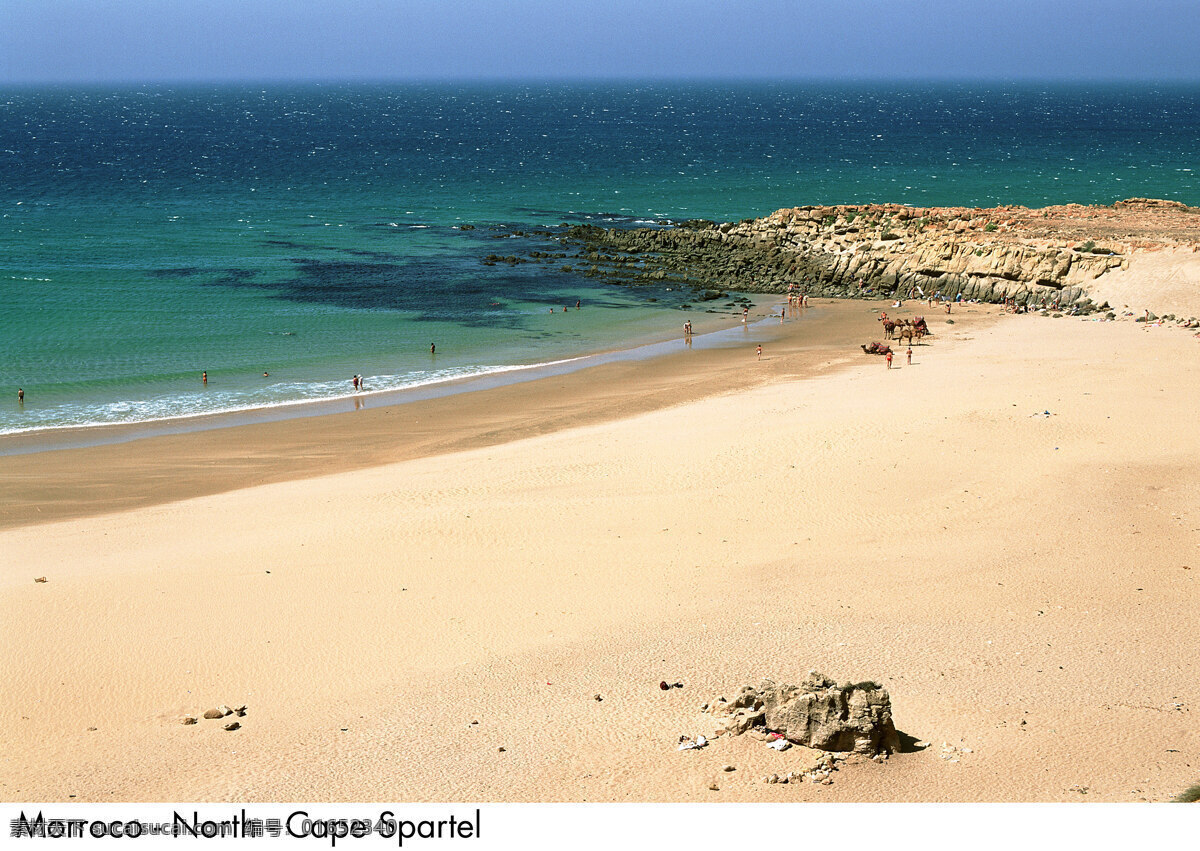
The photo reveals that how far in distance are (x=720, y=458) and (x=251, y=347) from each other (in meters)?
24.4

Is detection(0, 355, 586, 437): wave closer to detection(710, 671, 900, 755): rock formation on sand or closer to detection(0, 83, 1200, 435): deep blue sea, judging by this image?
detection(0, 83, 1200, 435): deep blue sea

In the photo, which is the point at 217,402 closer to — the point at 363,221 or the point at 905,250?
the point at 905,250

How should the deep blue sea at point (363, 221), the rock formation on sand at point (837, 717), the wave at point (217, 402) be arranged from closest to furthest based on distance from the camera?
the rock formation on sand at point (837, 717) → the wave at point (217, 402) → the deep blue sea at point (363, 221)

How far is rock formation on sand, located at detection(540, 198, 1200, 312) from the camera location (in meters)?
46.5

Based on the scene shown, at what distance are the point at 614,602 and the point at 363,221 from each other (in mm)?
64202

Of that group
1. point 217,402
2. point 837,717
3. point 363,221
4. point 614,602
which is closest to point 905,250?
point 217,402

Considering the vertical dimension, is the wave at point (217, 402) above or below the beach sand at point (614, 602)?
below

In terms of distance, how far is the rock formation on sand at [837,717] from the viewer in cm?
1085

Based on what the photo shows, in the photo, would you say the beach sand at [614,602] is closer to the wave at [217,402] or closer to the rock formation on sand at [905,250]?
the wave at [217,402]

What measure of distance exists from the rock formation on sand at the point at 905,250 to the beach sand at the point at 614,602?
63.2 feet

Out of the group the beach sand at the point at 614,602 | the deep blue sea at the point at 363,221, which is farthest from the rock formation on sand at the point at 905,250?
the beach sand at the point at 614,602

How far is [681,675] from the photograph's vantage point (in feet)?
44.4

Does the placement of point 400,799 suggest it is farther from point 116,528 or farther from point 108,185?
point 108,185
